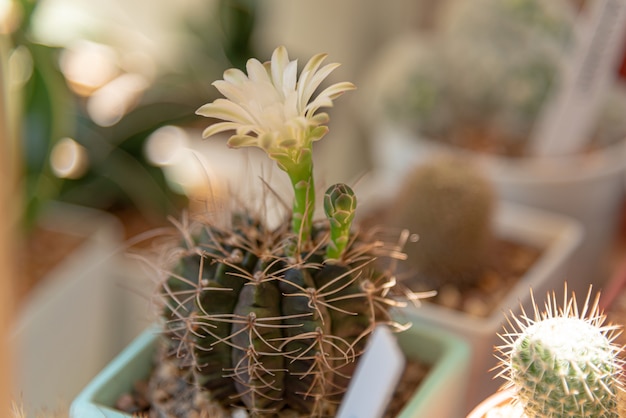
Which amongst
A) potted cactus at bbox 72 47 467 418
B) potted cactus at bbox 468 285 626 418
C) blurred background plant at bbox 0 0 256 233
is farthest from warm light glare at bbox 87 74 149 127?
potted cactus at bbox 468 285 626 418

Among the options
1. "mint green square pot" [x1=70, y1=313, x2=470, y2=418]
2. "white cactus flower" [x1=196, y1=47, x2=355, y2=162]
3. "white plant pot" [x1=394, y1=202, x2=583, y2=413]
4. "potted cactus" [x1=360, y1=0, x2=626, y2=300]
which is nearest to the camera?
"white cactus flower" [x1=196, y1=47, x2=355, y2=162]

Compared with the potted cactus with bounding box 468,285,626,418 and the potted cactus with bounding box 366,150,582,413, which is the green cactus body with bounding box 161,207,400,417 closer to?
the potted cactus with bounding box 468,285,626,418

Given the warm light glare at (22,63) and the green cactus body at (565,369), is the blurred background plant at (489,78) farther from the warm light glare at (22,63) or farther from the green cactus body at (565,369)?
the green cactus body at (565,369)

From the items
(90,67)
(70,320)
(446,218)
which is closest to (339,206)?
(446,218)

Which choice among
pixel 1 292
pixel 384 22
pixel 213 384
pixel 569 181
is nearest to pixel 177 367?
pixel 213 384

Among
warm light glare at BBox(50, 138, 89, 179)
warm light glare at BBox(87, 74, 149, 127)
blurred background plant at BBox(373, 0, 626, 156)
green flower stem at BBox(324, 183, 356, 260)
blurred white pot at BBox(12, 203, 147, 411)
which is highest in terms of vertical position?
blurred background plant at BBox(373, 0, 626, 156)

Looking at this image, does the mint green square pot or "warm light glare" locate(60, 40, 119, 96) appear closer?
the mint green square pot

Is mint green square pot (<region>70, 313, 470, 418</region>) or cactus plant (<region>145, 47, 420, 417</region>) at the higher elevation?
cactus plant (<region>145, 47, 420, 417</region>)

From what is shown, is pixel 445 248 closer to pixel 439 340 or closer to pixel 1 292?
pixel 439 340
